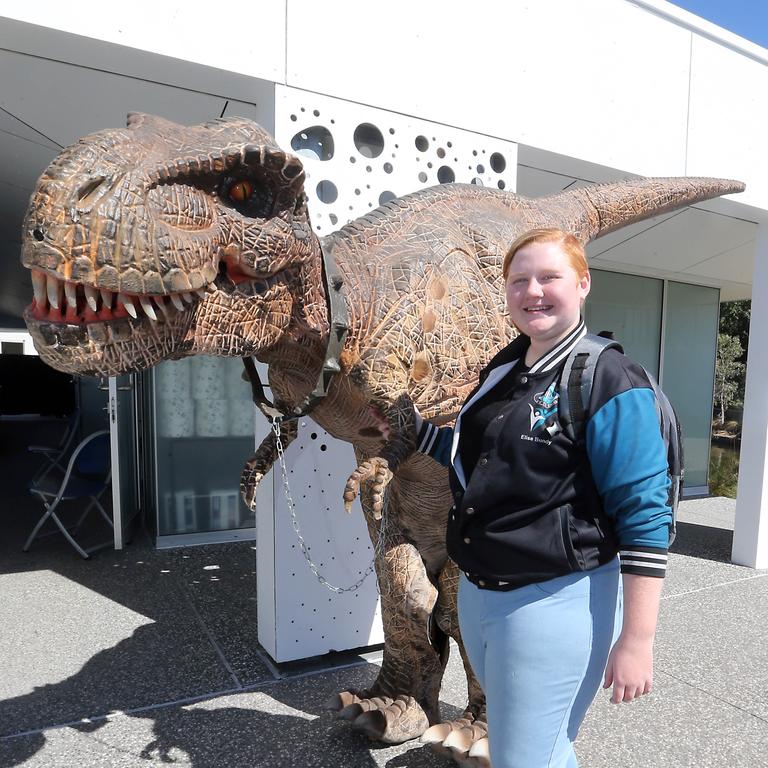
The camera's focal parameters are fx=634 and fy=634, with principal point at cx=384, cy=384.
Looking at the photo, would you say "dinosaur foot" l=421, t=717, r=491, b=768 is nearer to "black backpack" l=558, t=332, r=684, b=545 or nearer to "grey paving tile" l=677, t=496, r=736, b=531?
"black backpack" l=558, t=332, r=684, b=545

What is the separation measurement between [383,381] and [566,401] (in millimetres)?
571

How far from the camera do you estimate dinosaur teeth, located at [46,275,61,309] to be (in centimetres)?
110

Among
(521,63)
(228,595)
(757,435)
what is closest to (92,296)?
(521,63)

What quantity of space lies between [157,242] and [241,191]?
25 cm

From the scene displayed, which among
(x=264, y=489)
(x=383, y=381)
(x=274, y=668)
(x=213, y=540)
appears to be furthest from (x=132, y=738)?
(x=213, y=540)

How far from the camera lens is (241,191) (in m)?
1.30

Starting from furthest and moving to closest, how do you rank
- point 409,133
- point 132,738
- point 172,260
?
point 409,133, point 132,738, point 172,260

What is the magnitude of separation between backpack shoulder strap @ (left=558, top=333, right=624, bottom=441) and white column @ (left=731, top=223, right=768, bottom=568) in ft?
14.2

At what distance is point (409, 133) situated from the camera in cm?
297

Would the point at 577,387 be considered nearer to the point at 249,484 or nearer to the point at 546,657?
the point at 546,657

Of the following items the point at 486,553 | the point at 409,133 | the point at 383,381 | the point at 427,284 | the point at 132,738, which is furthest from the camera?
the point at 409,133

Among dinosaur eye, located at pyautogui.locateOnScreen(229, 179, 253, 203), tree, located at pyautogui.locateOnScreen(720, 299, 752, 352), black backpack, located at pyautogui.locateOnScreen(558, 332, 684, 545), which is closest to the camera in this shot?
black backpack, located at pyautogui.locateOnScreen(558, 332, 684, 545)

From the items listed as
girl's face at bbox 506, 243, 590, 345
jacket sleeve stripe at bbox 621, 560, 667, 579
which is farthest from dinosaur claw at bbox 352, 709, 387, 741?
girl's face at bbox 506, 243, 590, 345

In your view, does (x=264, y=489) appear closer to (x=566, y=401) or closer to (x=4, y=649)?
(x=4, y=649)
